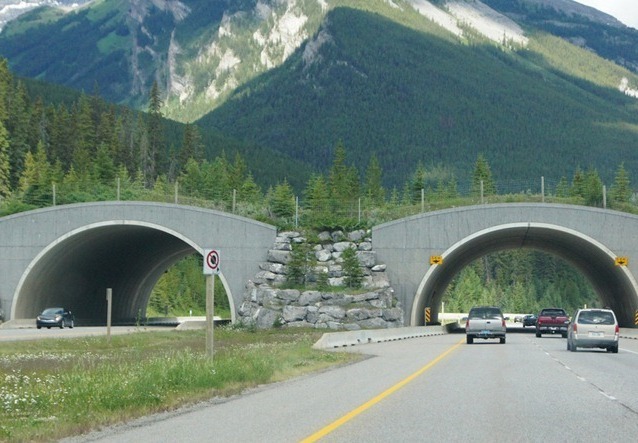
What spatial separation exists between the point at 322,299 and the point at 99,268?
16684mm

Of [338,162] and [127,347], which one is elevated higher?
[338,162]

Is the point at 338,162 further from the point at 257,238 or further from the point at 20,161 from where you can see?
the point at 257,238

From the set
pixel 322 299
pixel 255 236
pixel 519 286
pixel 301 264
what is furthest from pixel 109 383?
pixel 519 286

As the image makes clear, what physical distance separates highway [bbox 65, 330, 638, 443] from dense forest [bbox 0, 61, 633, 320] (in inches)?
1398

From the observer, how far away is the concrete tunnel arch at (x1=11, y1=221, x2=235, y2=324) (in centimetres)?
5909

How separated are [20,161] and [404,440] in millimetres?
116112

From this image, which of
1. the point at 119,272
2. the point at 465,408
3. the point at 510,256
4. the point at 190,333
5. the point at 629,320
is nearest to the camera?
the point at 465,408

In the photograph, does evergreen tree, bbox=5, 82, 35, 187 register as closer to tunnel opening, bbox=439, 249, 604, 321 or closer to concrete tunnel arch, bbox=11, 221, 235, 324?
concrete tunnel arch, bbox=11, 221, 235, 324

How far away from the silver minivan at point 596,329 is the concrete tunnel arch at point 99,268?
2187cm

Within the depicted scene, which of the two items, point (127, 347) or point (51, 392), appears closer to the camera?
point (51, 392)

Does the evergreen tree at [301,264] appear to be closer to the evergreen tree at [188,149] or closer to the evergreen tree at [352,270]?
the evergreen tree at [352,270]

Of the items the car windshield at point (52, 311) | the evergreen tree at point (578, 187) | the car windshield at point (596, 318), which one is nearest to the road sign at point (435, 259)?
the car windshield at point (596, 318)

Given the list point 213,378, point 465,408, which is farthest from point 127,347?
point 465,408

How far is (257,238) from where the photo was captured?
5988 cm
